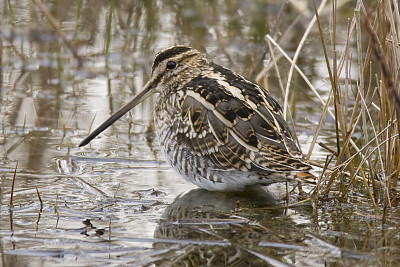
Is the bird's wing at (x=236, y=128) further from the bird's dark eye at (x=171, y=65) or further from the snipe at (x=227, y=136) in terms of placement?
the bird's dark eye at (x=171, y=65)

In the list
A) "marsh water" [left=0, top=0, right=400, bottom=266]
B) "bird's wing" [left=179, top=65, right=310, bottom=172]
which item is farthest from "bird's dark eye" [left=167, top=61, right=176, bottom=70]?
"marsh water" [left=0, top=0, right=400, bottom=266]

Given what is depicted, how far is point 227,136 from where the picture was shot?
4.85 meters

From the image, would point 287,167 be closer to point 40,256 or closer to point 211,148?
point 211,148

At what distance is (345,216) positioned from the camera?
463 cm

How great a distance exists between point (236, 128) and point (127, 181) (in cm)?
Result: 100

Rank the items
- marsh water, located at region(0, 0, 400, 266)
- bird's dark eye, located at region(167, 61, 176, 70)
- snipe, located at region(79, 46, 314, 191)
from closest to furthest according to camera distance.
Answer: marsh water, located at region(0, 0, 400, 266)
snipe, located at region(79, 46, 314, 191)
bird's dark eye, located at region(167, 61, 176, 70)

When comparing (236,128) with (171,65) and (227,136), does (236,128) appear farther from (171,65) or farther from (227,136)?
(171,65)

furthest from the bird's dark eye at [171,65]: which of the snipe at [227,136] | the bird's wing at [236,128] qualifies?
the bird's wing at [236,128]

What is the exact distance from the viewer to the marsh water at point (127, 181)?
3971mm

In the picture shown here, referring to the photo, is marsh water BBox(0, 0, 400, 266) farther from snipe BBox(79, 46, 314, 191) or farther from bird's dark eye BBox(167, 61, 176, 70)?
bird's dark eye BBox(167, 61, 176, 70)

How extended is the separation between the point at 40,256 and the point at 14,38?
585 centimetres

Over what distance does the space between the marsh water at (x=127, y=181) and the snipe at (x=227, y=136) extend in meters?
0.22

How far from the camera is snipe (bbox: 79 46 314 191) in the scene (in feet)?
15.5

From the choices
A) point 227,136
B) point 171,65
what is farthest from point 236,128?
point 171,65
